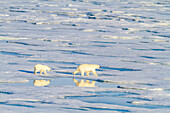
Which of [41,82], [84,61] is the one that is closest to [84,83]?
[41,82]

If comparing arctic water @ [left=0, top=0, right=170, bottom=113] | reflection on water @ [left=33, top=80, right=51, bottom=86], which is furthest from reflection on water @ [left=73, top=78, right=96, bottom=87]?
reflection on water @ [left=33, top=80, right=51, bottom=86]

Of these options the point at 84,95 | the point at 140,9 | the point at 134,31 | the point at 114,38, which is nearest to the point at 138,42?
the point at 114,38

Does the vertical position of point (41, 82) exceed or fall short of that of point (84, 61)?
it falls short

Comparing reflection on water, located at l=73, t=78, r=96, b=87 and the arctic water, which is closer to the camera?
the arctic water

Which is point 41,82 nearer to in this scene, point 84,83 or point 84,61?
point 84,83

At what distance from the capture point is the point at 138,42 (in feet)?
39.3

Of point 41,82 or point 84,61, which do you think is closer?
point 41,82

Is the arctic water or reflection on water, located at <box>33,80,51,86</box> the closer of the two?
the arctic water

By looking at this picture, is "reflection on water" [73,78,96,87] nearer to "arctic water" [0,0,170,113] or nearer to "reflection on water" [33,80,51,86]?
"arctic water" [0,0,170,113]

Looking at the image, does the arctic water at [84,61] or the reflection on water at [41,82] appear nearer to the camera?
the arctic water at [84,61]

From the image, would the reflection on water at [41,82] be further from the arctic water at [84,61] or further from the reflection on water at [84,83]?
the reflection on water at [84,83]

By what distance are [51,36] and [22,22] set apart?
307 centimetres

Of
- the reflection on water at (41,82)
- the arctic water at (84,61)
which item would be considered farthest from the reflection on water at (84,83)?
the reflection on water at (41,82)

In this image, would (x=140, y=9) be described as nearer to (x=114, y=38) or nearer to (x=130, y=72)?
(x=114, y=38)
